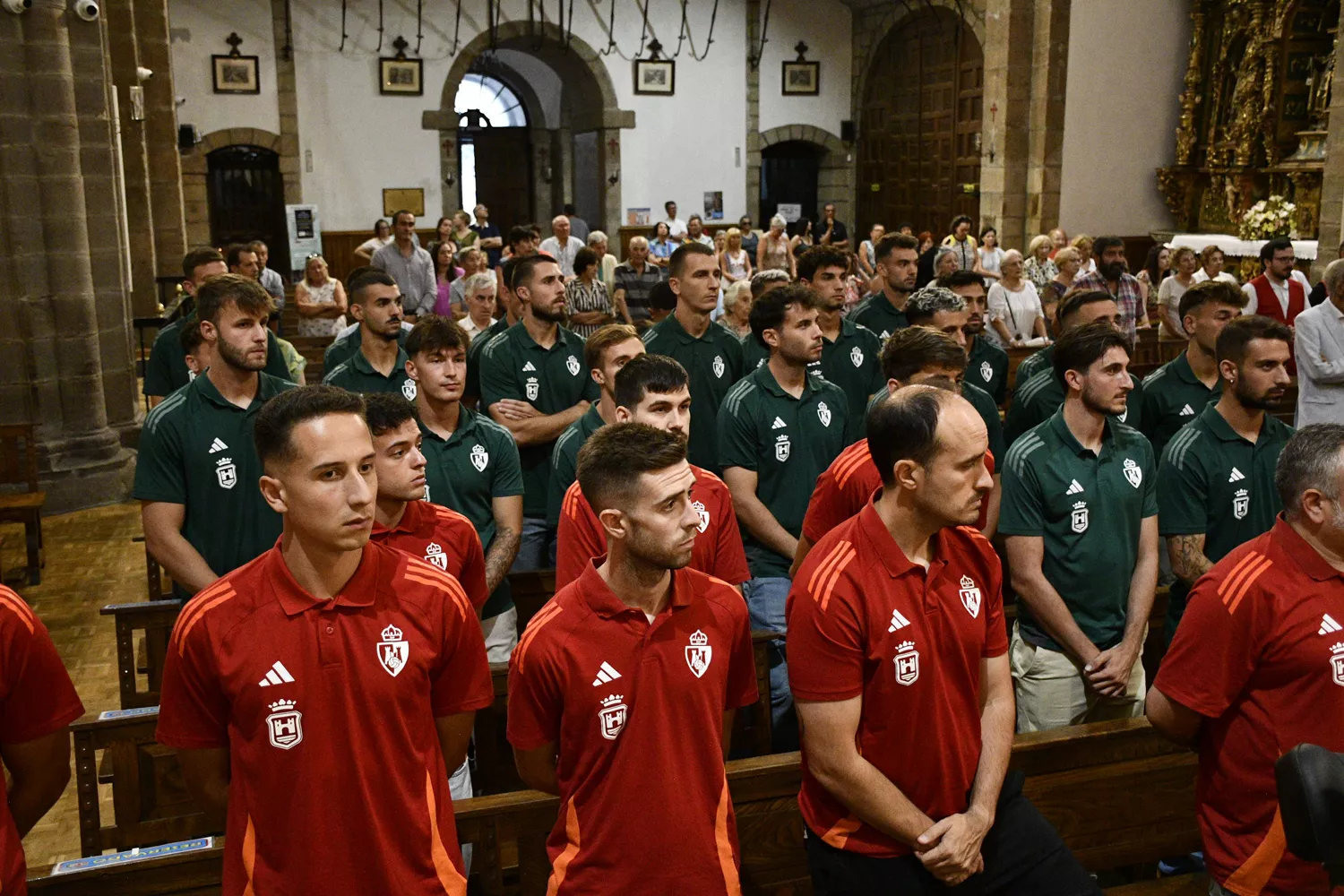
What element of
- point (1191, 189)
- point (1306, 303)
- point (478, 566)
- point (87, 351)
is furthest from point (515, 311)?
point (1191, 189)

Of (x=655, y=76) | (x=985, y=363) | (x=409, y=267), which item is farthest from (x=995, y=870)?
(x=655, y=76)

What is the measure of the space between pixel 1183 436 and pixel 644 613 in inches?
89.3

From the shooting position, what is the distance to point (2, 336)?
820 centimetres

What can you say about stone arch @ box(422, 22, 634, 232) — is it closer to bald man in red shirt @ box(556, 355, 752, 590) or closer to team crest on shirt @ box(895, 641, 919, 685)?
bald man in red shirt @ box(556, 355, 752, 590)

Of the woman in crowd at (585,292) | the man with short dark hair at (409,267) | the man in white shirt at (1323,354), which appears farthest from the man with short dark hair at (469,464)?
the man with short dark hair at (409,267)

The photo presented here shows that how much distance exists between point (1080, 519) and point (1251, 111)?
12362mm

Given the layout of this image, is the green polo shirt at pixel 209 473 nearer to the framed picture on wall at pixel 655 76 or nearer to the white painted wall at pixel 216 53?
the white painted wall at pixel 216 53

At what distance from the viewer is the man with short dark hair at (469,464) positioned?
392 centimetres

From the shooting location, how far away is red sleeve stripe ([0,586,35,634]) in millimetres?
2275

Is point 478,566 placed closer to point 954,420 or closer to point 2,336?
point 954,420

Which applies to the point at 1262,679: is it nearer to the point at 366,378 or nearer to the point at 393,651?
the point at 393,651

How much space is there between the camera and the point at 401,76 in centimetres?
1811

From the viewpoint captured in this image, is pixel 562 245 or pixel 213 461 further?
pixel 562 245

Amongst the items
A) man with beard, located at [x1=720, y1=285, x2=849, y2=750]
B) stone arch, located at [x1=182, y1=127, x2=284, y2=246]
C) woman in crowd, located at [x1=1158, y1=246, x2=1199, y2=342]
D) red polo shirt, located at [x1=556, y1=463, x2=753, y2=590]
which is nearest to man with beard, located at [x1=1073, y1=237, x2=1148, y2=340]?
woman in crowd, located at [x1=1158, y1=246, x2=1199, y2=342]
